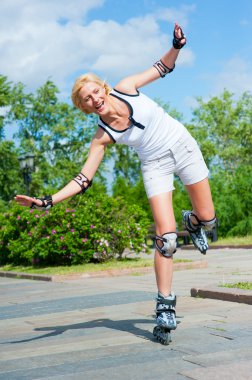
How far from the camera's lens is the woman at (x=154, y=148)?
4.56m

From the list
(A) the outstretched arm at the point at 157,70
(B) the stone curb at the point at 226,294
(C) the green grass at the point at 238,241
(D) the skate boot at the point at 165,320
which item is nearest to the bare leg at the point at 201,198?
(D) the skate boot at the point at 165,320

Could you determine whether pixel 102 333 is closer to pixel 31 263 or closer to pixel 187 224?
pixel 187 224

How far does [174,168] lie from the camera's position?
15.5 ft

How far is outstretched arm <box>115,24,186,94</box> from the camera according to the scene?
4734 millimetres

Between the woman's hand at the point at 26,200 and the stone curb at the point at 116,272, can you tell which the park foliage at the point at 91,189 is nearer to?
the stone curb at the point at 116,272

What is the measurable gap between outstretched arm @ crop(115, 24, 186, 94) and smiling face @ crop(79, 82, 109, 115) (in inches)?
7.6

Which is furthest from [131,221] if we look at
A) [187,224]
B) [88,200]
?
[187,224]

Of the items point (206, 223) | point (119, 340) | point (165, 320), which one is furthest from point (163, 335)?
point (206, 223)

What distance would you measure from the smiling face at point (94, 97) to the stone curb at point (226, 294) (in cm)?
244

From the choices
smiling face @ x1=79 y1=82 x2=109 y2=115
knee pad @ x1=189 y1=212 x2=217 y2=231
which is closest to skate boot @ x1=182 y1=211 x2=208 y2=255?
knee pad @ x1=189 y1=212 x2=217 y2=231

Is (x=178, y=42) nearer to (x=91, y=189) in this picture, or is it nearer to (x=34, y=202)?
(x=34, y=202)

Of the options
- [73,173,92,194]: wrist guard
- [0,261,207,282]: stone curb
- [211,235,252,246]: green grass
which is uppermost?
[211,235,252,246]: green grass

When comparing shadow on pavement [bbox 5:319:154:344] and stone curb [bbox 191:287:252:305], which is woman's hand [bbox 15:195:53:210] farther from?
stone curb [bbox 191:287:252:305]

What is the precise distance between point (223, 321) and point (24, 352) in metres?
1.63
